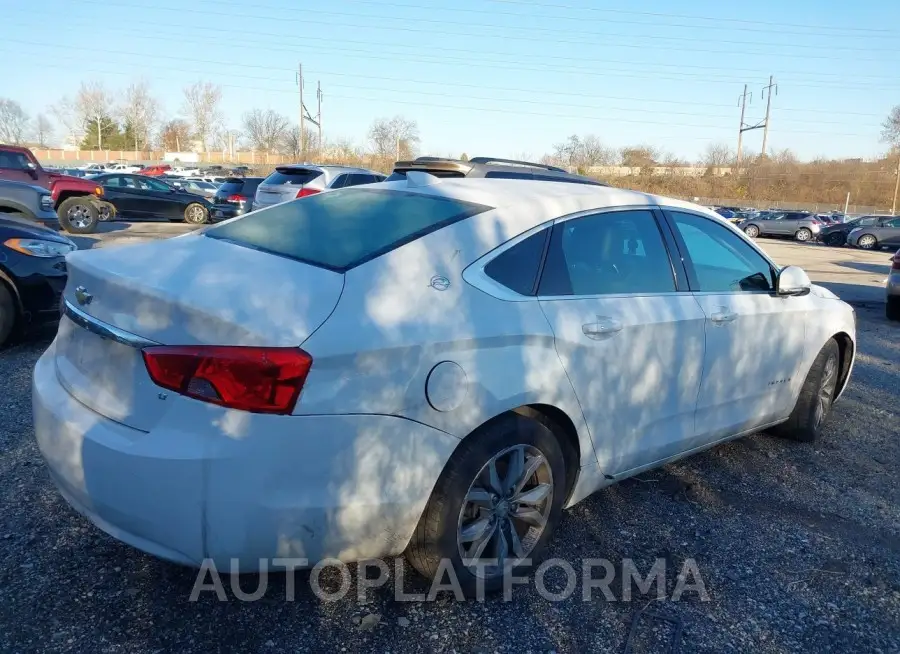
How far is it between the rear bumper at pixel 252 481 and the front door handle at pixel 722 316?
1.73m

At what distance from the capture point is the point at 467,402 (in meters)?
2.37

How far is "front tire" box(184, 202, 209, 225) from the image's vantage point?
Answer: 64.6 ft

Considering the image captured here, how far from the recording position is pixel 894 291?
9.64 m

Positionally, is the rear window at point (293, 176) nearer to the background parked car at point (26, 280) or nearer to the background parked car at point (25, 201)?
the background parked car at point (25, 201)

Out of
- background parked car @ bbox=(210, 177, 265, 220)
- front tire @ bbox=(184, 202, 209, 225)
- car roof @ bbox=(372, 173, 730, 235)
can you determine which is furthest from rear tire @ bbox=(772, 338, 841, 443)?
front tire @ bbox=(184, 202, 209, 225)

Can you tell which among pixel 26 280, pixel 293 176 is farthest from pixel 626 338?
pixel 293 176

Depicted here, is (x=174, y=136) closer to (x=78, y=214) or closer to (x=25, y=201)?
(x=78, y=214)

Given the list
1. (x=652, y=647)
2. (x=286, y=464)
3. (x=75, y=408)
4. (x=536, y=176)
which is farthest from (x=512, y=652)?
(x=536, y=176)

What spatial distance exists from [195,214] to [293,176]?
8.15 metres

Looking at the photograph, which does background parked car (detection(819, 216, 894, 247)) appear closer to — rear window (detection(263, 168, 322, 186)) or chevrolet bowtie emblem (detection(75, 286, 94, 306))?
rear window (detection(263, 168, 322, 186))

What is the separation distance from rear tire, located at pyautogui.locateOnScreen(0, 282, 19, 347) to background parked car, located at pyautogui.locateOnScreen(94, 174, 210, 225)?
14.7 metres

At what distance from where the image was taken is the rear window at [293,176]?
41.7ft

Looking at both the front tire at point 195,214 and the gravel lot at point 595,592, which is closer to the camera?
the gravel lot at point 595,592

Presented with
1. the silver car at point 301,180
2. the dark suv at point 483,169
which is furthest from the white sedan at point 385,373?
the silver car at point 301,180
